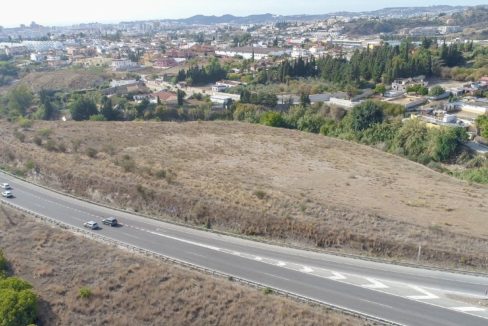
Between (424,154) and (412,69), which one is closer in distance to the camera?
(424,154)

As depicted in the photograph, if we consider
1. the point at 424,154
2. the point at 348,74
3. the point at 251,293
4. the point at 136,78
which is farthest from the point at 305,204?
the point at 136,78

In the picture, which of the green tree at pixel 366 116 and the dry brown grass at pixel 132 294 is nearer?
the dry brown grass at pixel 132 294

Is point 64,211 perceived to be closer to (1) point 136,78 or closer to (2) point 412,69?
(2) point 412,69

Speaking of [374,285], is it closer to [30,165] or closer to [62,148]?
[30,165]

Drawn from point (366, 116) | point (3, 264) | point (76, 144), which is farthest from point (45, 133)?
point (366, 116)

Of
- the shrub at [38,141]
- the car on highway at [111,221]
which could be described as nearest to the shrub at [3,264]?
the car on highway at [111,221]

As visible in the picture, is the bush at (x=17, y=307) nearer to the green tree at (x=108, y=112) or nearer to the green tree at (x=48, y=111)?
the green tree at (x=108, y=112)

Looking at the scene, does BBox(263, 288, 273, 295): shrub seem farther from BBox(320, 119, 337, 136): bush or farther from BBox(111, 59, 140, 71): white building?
BBox(111, 59, 140, 71): white building
